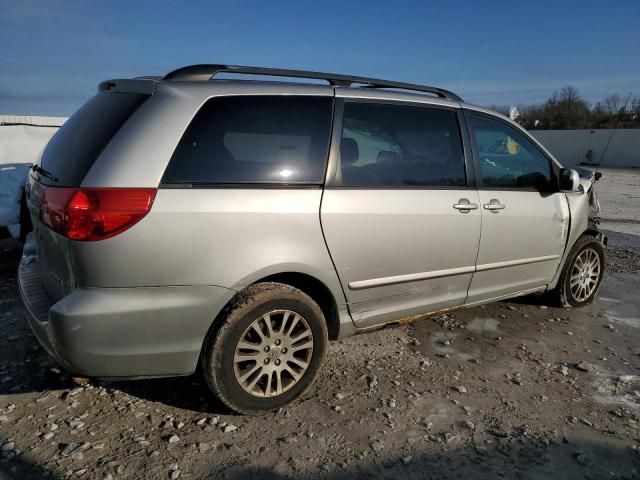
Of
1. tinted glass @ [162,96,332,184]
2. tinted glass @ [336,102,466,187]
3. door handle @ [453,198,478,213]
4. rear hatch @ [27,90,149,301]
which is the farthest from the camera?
door handle @ [453,198,478,213]

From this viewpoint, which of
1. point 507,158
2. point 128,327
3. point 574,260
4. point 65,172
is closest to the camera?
point 128,327

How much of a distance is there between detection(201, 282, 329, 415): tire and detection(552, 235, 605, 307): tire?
2743mm

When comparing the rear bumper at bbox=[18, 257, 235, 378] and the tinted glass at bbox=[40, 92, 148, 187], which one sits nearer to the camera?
the rear bumper at bbox=[18, 257, 235, 378]

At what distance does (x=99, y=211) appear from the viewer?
2.37 m

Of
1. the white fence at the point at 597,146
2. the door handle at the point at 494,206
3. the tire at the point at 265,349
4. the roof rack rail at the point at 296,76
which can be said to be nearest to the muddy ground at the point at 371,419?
the tire at the point at 265,349

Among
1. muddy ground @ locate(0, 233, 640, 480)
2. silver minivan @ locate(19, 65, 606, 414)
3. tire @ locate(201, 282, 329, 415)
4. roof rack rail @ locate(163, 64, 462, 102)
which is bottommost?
muddy ground @ locate(0, 233, 640, 480)

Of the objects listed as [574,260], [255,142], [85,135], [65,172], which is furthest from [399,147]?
[574,260]

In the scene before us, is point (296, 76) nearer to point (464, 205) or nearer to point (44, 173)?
point (464, 205)

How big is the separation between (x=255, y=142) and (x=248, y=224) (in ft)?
1.56

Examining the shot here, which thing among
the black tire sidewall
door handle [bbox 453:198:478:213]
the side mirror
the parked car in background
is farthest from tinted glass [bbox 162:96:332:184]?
the parked car in background

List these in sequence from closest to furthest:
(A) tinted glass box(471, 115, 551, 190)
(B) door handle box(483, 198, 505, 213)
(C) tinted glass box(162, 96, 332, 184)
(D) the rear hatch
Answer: (D) the rear hatch
(C) tinted glass box(162, 96, 332, 184)
(B) door handle box(483, 198, 505, 213)
(A) tinted glass box(471, 115, 551, 190)

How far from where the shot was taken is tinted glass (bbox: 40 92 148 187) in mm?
2549

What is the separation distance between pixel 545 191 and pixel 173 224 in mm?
3113

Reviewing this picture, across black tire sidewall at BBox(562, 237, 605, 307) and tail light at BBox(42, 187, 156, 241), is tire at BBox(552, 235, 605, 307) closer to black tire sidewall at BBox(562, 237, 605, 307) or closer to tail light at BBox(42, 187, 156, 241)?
black tire sidewall at BBox(562, 237, 605, 307)
